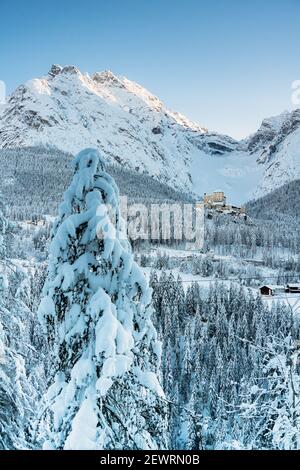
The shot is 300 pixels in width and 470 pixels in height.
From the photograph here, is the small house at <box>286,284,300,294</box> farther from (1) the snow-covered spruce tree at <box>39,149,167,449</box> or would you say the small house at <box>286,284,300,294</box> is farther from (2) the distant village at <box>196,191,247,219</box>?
(2) the distant village at <box>196,191,247,219</box>

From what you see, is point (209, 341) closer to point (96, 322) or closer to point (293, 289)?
point (293, 289)

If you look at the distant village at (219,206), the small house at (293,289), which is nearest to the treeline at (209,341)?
the small house at (293,289)

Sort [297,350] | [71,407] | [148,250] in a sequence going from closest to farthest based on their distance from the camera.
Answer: [71,407], [297,350], [148,250]

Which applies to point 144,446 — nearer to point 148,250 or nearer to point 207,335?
point 207,335

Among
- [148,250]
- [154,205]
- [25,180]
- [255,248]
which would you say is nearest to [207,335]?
[148,250]

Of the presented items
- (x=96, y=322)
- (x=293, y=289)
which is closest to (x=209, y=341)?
(x=293, y=289)

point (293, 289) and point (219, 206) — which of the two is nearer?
point (293, 289)

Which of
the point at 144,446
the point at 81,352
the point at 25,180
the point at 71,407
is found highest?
the point at 25,180

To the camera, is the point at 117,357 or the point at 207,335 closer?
the point at 117,357
